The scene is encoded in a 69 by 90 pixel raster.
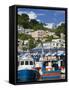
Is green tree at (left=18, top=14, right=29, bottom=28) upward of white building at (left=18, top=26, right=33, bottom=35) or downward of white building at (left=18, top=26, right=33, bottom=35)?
upward

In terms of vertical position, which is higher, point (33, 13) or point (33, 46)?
point (33, 13)

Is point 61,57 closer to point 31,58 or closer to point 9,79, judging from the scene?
point 31,58

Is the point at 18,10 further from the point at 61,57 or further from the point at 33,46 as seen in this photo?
the point at 61,57

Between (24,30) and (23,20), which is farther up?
(23,20)

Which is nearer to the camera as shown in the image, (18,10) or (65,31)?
(18,10)

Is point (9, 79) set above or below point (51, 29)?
below

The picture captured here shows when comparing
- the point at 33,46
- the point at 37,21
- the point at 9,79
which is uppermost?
the point at 37,21

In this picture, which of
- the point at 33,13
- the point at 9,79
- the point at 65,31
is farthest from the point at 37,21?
the point at 9,79

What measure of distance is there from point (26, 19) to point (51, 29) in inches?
13.9

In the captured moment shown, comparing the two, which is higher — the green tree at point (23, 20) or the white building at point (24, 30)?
the green tree at point (23, 20)

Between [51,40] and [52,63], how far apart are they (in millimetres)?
282

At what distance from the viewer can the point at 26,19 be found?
4.37 meters

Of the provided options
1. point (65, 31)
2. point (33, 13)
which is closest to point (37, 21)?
point (33, 13)

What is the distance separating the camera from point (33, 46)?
4.43 m
